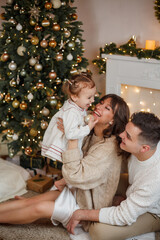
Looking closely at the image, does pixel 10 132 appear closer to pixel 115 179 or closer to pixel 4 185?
pixel 4 185

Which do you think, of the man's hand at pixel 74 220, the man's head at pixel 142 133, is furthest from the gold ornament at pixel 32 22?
the man's hand at pixel 74 220

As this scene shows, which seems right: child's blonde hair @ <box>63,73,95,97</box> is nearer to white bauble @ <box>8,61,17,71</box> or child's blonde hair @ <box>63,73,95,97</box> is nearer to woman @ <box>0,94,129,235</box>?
woman @ <box>0,94,129,235</box>

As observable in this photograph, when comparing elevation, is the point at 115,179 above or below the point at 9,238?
above

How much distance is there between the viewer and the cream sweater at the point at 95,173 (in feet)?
5.99

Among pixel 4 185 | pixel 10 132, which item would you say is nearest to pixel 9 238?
pixel 4 185

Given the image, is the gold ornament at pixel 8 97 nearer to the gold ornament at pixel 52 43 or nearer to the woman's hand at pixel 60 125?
the gold ornament at pixel 52 43

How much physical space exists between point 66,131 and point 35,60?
1134mm

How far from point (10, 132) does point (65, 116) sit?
1.31m

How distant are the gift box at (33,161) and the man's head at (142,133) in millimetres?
1753

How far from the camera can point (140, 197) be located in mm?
1658

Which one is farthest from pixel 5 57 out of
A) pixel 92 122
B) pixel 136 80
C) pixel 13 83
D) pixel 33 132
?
pixel 136 80

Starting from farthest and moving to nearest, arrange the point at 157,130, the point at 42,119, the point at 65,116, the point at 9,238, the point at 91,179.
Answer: the point at 42,119
the point at 9,238
the point at 65,116
the point at 91,179
the point at 157,130

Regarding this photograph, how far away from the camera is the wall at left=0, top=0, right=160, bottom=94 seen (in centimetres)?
354

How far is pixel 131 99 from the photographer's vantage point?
364 cm
